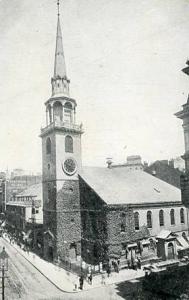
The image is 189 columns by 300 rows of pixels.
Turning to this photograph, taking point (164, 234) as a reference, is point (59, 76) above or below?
above

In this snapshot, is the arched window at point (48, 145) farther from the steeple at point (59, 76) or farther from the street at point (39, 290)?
the street at point (39, 290)

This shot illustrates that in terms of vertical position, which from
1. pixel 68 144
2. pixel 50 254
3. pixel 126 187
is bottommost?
pixel 50 254

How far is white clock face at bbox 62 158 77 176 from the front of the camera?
35812 mm

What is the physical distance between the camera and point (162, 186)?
4206 centimetres

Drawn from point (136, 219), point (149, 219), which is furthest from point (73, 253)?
point (149, 219)

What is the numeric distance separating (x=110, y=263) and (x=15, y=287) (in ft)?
31.8

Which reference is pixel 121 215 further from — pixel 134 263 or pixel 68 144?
pixel 68 144

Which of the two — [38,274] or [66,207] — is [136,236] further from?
[38,274]

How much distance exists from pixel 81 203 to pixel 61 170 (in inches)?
189

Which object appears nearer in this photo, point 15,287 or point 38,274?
point 15,287

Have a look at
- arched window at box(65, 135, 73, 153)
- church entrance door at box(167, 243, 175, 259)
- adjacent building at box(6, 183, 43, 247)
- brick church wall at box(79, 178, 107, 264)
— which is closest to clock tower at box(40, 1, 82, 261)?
arched window at box(65, 135, 73, 153)

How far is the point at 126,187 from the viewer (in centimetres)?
3725

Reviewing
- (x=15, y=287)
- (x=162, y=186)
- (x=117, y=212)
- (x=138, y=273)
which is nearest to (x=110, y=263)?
(x=138, y=273)

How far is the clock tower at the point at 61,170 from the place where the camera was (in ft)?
115
